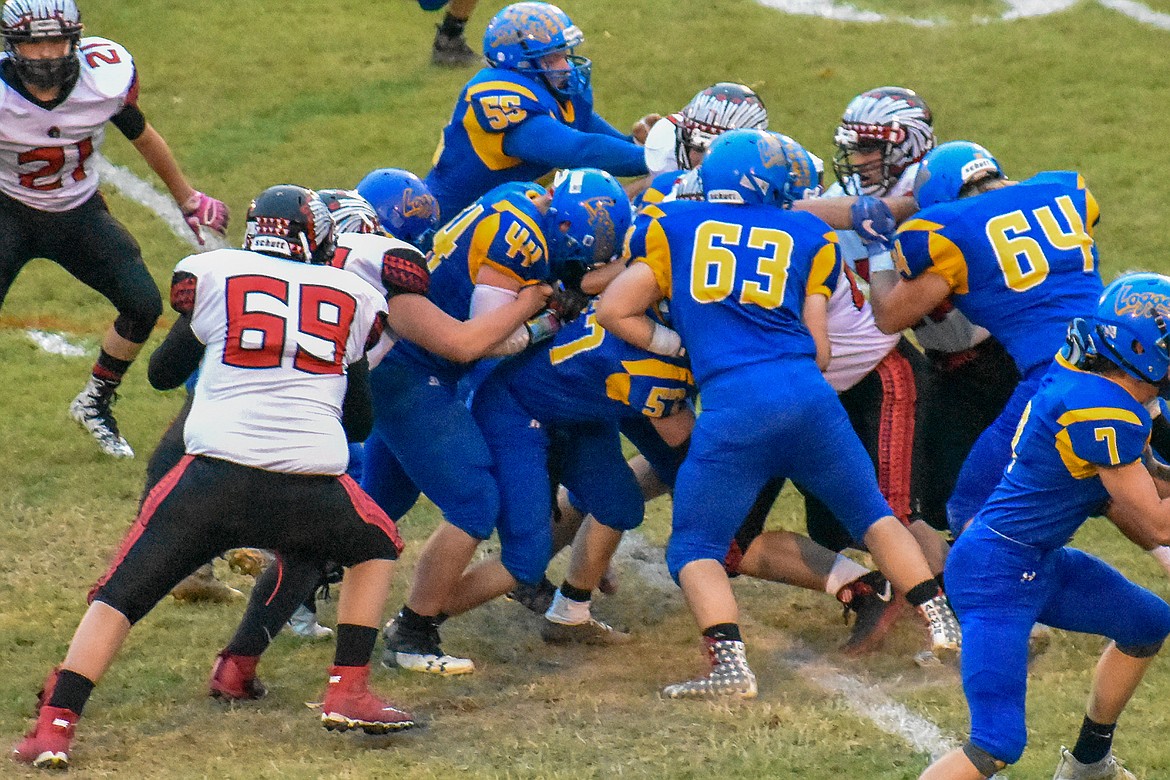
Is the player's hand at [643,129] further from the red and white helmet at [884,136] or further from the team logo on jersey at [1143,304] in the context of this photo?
the team logo on jersey at [1143,304]

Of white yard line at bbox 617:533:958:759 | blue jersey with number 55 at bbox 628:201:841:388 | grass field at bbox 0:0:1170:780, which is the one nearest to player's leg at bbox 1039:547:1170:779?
grass field at bbox 0:0:1170:780

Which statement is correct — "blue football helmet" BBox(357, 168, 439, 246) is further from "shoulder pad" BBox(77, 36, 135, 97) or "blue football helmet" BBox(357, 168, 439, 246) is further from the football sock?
the football sock

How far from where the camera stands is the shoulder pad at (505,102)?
6.46 metres

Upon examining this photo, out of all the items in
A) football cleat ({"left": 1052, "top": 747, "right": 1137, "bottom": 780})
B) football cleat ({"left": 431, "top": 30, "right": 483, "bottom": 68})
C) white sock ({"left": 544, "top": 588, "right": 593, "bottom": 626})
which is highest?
football cleat ({"left": 1052, "top": 747, "right": 1137, "bottom": 780})

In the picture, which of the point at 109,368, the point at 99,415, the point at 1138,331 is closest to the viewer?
the point at 1138,331

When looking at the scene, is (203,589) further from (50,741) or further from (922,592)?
(922,592)

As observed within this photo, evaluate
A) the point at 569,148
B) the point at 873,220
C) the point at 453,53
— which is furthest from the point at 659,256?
the point at 453,53

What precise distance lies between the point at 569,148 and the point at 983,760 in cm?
336

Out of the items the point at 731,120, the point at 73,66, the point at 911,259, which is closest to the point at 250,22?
the point at 73,66

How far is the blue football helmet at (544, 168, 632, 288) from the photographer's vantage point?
16.9ft

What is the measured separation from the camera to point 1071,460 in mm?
3730

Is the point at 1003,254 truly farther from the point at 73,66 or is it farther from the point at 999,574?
the point at 73,66

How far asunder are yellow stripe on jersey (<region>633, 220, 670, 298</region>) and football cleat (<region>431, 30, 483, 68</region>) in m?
6.62

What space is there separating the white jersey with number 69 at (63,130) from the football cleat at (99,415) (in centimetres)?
86
